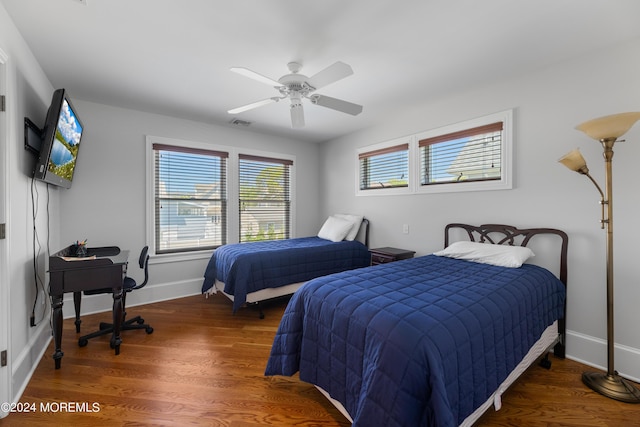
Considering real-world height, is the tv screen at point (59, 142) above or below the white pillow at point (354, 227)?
above

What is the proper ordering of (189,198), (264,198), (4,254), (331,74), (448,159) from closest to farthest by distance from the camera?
(4,254)
(331,74)
(448,159)
(189,198)
(264,198)

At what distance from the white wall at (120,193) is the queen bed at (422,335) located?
2.52 metres

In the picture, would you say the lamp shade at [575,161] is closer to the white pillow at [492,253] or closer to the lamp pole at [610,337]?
the lamp pole at [610,337]

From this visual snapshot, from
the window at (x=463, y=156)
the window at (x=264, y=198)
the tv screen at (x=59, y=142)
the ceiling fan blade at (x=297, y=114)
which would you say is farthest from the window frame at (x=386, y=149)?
the tv screen at (x=59, y=142)

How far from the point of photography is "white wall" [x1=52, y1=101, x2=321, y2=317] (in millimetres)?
3178

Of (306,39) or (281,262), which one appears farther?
(281,262)

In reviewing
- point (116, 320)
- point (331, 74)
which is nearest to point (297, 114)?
point (331, 74)

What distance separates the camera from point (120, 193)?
341cm

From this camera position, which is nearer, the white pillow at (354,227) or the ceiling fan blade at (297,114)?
the ceiling fan blade at (297,114)

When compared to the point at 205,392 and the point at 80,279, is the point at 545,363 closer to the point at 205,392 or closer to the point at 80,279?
the point at 205,392

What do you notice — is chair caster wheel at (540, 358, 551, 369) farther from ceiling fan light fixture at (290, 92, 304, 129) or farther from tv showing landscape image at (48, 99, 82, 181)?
tv showing landscape image at (48, 99, 82, 181)

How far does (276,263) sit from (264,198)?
1647 millimetres

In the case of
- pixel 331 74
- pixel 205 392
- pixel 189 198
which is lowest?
pixel 205 392

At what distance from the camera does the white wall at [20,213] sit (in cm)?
179
